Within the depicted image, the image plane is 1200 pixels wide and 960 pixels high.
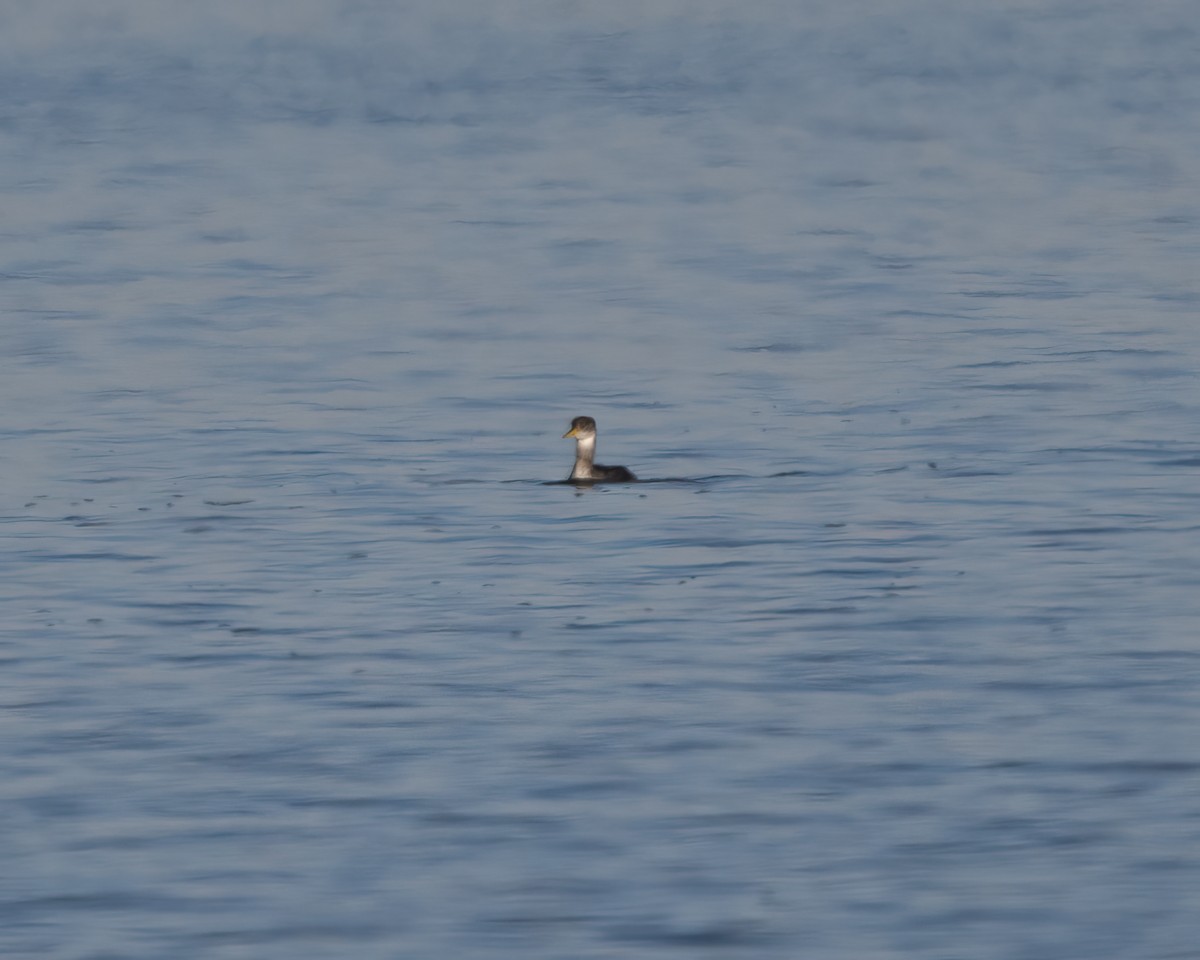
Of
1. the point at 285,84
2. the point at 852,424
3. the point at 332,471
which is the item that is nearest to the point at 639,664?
the point at 332,471

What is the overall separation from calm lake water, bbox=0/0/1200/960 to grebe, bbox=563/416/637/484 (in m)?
0.14

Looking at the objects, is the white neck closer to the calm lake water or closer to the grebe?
the grebe

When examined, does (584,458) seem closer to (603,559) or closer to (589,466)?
(589,466)

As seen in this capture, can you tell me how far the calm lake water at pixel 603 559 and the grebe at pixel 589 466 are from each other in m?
0.14

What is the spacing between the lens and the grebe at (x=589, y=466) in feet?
61.5

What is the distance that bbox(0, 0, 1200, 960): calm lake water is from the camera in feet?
34.4

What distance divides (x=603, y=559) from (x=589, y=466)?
2.40 m

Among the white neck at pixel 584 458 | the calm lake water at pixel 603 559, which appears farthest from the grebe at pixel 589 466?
the calm lake water at pixel 603 559

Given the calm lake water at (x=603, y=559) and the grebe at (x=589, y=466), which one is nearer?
the calm lake water at (x=603, y=559)

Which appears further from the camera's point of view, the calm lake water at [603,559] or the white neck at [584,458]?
the white neck at [584,458]

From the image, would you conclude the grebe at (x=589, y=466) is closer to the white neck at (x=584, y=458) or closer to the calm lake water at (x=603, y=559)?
the white neck at (x=584, y=458)

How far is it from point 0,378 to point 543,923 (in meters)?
14.3

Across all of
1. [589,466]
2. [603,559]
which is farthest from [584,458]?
[603,559]

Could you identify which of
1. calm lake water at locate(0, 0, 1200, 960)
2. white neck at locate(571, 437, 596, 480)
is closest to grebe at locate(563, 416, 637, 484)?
white neck at locate(571, 437, 596, 480)
